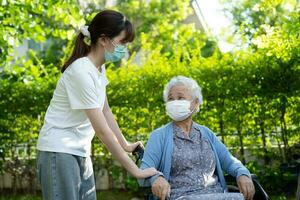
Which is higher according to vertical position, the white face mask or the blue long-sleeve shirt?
the white face mask

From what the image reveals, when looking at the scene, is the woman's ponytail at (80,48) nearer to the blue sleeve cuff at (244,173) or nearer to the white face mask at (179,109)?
the white face mask at (179,109)

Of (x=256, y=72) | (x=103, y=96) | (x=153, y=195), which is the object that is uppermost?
(x=256, y=72)

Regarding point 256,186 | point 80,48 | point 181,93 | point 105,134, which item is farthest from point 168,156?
point 80,48

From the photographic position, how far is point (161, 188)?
2.63m

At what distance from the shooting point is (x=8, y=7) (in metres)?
5.53

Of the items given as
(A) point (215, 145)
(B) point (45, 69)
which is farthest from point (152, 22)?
(A) point (215, 145)

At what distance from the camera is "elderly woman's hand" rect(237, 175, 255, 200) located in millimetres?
2814

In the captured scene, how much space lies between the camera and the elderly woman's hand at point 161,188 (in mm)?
2635

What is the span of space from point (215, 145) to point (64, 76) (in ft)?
3.64

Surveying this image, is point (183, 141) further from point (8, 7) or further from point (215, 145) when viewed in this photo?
point (8, 7)

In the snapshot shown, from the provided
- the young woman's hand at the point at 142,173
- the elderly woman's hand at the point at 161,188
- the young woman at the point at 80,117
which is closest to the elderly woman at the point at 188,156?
the elderly woman's hand at the point at 161,188

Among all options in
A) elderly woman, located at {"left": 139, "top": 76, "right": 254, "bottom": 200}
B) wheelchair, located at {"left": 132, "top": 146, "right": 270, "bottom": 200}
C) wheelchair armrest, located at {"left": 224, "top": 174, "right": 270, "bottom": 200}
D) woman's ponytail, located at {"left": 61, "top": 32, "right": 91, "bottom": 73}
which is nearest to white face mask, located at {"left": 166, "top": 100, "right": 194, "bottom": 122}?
elderly woman, located at {"left": 139, "top": 76, "right": 254, "bottom": 200}

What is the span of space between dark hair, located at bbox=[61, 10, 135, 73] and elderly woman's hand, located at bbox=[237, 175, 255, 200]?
40.4 inches

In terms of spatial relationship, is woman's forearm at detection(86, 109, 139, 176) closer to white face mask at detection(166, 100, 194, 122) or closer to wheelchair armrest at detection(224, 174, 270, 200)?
white face mask at detection(166, 100, 194, 122)
